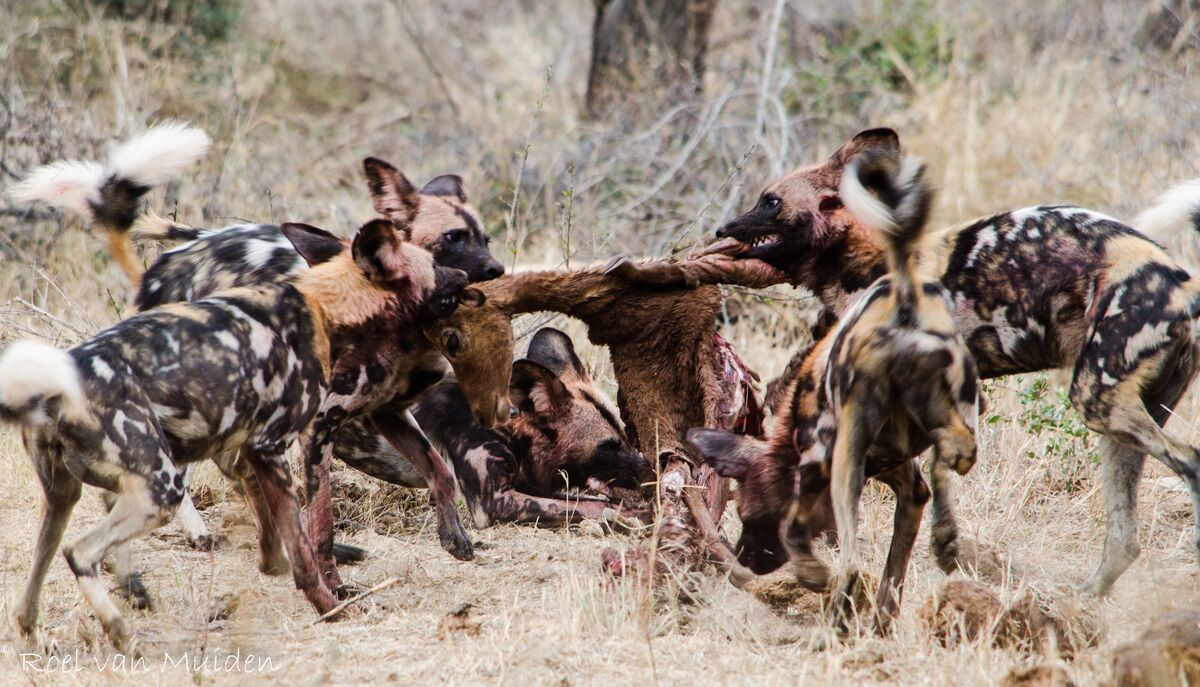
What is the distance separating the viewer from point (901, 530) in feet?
13.3

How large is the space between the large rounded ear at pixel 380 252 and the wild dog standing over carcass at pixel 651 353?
26 centimetres

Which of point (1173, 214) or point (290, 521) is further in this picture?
point (1173, 214)

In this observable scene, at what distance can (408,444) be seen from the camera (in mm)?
5047

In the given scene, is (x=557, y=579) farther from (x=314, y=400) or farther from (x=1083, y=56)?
(x=1083, y=56)

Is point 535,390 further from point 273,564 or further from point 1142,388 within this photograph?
point 1142,388

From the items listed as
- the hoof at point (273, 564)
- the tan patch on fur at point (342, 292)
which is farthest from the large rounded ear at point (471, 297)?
the hoof at point (273, 564)

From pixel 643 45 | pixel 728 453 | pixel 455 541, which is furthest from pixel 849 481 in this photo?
pixel 643 45

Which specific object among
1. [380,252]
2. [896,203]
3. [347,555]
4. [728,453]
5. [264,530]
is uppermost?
[896,203]

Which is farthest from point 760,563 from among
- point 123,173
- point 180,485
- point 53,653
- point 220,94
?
point 220,94

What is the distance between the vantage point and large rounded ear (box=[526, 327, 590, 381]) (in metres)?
5.92

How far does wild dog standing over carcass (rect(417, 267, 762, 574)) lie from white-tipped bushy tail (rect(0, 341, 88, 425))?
1.37 m

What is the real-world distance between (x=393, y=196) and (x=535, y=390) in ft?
3.32

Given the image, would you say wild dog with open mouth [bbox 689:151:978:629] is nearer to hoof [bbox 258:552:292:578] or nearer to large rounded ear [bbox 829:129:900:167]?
large rounded ear [bbox 829:129:900:167]

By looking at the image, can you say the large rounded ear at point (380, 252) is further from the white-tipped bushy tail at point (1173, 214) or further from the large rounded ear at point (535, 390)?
the white-tipped bushy tail at point (1173, 214)
